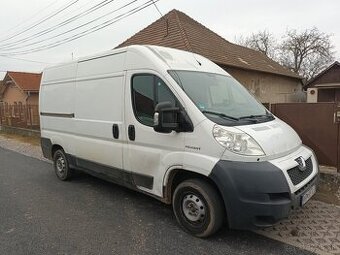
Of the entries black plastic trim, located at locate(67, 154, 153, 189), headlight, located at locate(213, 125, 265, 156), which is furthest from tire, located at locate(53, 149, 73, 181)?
headlight, located at locate(213, 125, 265, 156)

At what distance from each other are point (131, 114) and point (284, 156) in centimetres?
215

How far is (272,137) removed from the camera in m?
4.04

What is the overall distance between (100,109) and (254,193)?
9.70ft

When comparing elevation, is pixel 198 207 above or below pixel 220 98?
below

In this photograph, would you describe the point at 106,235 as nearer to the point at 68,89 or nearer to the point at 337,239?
the point at 337,239

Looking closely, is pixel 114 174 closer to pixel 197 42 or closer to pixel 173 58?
pixel 173 58

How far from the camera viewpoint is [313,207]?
513 cm

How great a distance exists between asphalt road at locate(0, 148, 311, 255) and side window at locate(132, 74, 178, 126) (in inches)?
55.6

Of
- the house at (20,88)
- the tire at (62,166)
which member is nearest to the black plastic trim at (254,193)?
the tire at (62,166)

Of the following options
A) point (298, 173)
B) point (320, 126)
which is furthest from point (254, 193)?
point (320, 126)

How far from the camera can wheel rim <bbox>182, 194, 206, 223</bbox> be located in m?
4.10

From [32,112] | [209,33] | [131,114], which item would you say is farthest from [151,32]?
[131,114]

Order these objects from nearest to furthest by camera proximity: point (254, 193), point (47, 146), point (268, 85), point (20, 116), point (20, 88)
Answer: point (254, 193) → point (47, 146) → point (20, 116) → point (268, 85) → point (20, 88)

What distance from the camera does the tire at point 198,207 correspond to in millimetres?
3941
